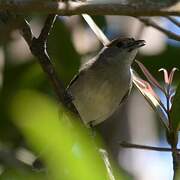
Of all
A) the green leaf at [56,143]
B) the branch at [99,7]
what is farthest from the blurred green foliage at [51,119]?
the branch at [99,7]

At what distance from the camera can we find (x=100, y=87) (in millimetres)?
4426

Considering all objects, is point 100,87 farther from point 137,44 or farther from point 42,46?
point 42,46

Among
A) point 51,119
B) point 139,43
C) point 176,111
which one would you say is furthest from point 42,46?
point 139,43

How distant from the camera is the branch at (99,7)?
1.45 metres

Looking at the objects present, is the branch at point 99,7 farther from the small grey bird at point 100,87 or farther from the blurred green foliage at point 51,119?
the small grey bird at point 100,87

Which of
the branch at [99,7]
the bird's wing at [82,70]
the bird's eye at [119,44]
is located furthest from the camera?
the bird's eye at [119,44]

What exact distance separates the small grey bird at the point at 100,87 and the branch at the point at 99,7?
8.71ft

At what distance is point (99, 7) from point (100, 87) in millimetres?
2865

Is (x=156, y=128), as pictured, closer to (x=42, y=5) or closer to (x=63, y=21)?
(x=63, y=21)

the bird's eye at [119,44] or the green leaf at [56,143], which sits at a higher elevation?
the green leaf at [56,143]

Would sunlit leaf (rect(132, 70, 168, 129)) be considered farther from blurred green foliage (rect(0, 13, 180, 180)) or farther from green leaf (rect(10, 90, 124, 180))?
green leaf (rect(10, 90, 124, 180))

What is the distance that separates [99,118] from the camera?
15.1 ft

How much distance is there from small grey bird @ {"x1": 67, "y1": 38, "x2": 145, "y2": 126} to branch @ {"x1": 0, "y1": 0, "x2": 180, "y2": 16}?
2654 millimetres

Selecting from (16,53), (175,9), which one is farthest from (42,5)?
(16,53)
